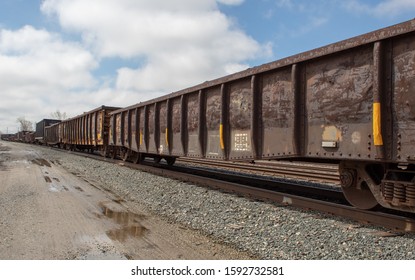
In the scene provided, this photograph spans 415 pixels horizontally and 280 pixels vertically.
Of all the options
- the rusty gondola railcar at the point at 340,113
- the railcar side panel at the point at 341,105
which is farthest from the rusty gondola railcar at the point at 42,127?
the railcar side panel at the point at 341,105

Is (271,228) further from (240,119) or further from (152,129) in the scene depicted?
(152,129)

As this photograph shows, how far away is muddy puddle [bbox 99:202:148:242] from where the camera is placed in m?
5.55

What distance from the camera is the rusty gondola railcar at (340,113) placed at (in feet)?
16.0

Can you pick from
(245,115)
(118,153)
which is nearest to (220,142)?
(245,115)

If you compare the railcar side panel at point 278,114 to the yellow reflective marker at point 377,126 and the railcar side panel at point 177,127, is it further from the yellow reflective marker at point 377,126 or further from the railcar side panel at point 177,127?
the railcar side panel at point 177,127

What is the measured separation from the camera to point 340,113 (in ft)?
18.5

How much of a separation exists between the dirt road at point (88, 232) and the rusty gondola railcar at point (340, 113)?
256cm

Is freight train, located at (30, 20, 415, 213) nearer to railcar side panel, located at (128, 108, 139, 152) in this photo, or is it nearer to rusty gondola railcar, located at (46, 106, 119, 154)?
railcar side panel, located at (128, 108, 139, 152)

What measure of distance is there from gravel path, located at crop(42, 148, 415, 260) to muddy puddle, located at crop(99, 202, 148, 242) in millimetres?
607

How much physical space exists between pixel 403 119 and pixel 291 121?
2120 mm

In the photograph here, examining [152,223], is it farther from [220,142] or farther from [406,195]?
[406,195]

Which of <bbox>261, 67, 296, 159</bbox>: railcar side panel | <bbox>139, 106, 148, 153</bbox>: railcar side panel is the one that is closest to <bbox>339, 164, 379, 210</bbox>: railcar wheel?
<bbox>261, 67, 296, 159</bbox>: railcar side panel

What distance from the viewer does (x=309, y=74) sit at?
627cm

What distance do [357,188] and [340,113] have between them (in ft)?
4.68
